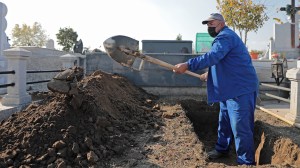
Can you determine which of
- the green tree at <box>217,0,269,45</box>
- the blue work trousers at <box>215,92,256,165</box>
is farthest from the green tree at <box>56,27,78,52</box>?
the blue work trousers at <box>215,92,256,165</box>

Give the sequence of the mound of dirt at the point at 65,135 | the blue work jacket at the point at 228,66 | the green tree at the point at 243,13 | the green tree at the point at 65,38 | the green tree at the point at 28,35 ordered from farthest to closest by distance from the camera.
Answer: the green tree at the point at 28,35 → the green tree at the point at 65,38 → the green tree at the point at 243,13 → the blue work jacket at the point at 228,66 → the mound of dirt at the point at 65,135

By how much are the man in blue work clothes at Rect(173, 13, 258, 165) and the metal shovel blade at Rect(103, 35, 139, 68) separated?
131cm

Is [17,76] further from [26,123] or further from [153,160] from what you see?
[153,160]

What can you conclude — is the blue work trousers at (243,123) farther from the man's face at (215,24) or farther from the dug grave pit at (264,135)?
the man's face at (215,24)

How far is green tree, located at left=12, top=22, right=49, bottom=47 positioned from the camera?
4566 cm

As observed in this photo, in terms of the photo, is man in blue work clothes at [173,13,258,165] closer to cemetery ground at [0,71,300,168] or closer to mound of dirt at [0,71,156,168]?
cemetery ground at [0,71,300,168]

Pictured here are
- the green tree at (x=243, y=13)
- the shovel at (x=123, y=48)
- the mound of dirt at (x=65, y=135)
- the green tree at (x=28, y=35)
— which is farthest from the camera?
the green tree at (x=28, y=35)

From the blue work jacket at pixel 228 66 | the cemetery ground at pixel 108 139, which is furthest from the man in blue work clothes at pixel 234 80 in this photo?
the cemetery ground at pixel 108 139

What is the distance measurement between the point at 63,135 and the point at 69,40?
35.8m

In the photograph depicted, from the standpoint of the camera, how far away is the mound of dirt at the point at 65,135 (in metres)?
3.48

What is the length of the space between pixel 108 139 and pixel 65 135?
2.13 ft

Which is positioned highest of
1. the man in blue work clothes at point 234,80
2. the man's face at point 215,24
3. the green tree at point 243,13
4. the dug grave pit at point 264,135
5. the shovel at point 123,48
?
the green tree at point 243,13

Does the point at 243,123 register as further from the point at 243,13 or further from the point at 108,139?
the point at 243,13

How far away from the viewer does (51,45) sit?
23.3m
